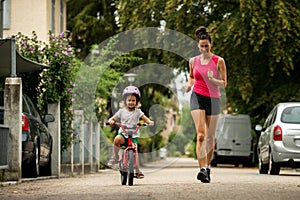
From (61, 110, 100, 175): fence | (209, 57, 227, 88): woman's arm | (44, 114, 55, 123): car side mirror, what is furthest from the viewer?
(61, 110, 100, 175): fence

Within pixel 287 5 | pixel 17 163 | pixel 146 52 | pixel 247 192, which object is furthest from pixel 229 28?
pixel 247 192

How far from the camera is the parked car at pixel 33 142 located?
1609 centimetres

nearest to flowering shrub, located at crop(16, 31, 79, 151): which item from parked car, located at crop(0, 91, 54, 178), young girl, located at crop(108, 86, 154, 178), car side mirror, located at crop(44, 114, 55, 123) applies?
parked car, located at crop(0, 91, 54, 178)

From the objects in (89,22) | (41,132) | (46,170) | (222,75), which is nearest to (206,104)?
(222,75)

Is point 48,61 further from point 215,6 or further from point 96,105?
point 215,6

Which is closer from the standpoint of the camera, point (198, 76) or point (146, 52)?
point (198, 76)

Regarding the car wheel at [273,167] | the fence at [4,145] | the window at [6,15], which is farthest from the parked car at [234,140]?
the fence at [4,145]

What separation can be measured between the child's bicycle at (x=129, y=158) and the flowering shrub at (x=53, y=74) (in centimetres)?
654

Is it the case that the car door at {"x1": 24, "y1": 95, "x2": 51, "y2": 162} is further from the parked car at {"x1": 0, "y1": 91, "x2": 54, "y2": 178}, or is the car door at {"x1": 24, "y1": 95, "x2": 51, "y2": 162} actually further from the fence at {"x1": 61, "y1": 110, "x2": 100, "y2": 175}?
the fence at {"x1": 61, "y1": 110, "x2": 100, "y2": 175}

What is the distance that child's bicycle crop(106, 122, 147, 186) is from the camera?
13.1m

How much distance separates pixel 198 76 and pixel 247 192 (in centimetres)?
275

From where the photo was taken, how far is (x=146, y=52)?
116 feet

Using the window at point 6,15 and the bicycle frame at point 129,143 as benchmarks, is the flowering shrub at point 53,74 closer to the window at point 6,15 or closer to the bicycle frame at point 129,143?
the bicycle frame at point 129,143

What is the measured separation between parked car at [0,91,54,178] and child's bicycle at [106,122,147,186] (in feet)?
10.5
